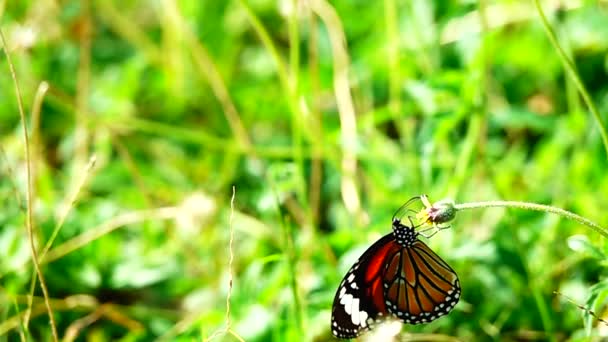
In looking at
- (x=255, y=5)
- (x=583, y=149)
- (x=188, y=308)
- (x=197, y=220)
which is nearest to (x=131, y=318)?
(x=188, y=308)

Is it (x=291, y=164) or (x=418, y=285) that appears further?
(x=291, y=164)

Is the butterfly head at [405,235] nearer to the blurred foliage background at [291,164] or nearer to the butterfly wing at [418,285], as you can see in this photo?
the butterfly wing at [418,285]

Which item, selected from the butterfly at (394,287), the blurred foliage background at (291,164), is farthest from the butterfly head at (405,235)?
the blurred foliage background at (291,164)

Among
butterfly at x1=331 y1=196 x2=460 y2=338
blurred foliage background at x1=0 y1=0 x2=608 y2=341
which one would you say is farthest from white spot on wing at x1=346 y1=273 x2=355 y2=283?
blurred foliage background at x1=0 y1=0 x2=608 y2=341

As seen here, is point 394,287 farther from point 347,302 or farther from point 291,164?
point 291,164

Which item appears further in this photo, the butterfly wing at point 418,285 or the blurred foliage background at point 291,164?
the blurred foliage background at point 291,164

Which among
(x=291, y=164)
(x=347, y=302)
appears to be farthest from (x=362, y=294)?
(x=291, y=164)

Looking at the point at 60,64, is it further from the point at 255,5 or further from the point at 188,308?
the point at 188,308
